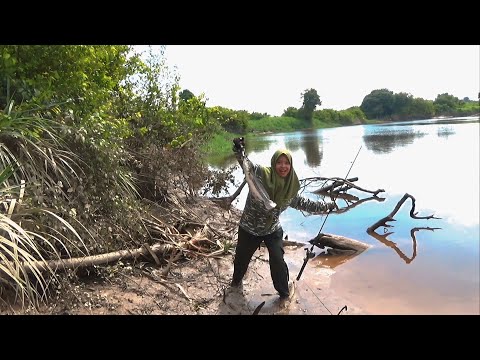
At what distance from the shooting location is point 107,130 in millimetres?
4727

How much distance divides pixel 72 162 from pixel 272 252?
2498mm

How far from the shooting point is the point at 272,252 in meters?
4.29

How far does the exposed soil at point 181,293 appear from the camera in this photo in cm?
365

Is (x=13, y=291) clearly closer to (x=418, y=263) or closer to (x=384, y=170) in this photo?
(x=418, y=263)

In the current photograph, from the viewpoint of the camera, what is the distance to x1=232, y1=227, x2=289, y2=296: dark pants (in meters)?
4.30

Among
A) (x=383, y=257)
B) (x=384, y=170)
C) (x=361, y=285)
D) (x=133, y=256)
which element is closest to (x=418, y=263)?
(x=383, y=257)

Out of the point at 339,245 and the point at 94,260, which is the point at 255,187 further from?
the point at 339,245

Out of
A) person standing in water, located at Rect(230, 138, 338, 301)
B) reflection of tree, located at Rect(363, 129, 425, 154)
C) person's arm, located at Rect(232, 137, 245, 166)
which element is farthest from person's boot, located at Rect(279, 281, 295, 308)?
reflection of tree, located at Rect(363, 129, 425, 154)

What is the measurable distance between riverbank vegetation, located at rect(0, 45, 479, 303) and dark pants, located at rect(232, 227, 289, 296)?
1145mm

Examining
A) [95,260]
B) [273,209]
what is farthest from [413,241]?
[95,260]

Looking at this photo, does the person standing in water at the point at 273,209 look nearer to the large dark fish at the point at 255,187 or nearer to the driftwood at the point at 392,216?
the large dark fish at the point at 255,187

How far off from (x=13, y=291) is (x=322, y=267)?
14.4 feet

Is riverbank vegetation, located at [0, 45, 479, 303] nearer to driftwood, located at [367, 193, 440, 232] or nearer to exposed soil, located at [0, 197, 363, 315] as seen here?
exposed soil, located at [0, 197, 363, 315]

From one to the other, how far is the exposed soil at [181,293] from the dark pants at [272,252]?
10.8 inches
